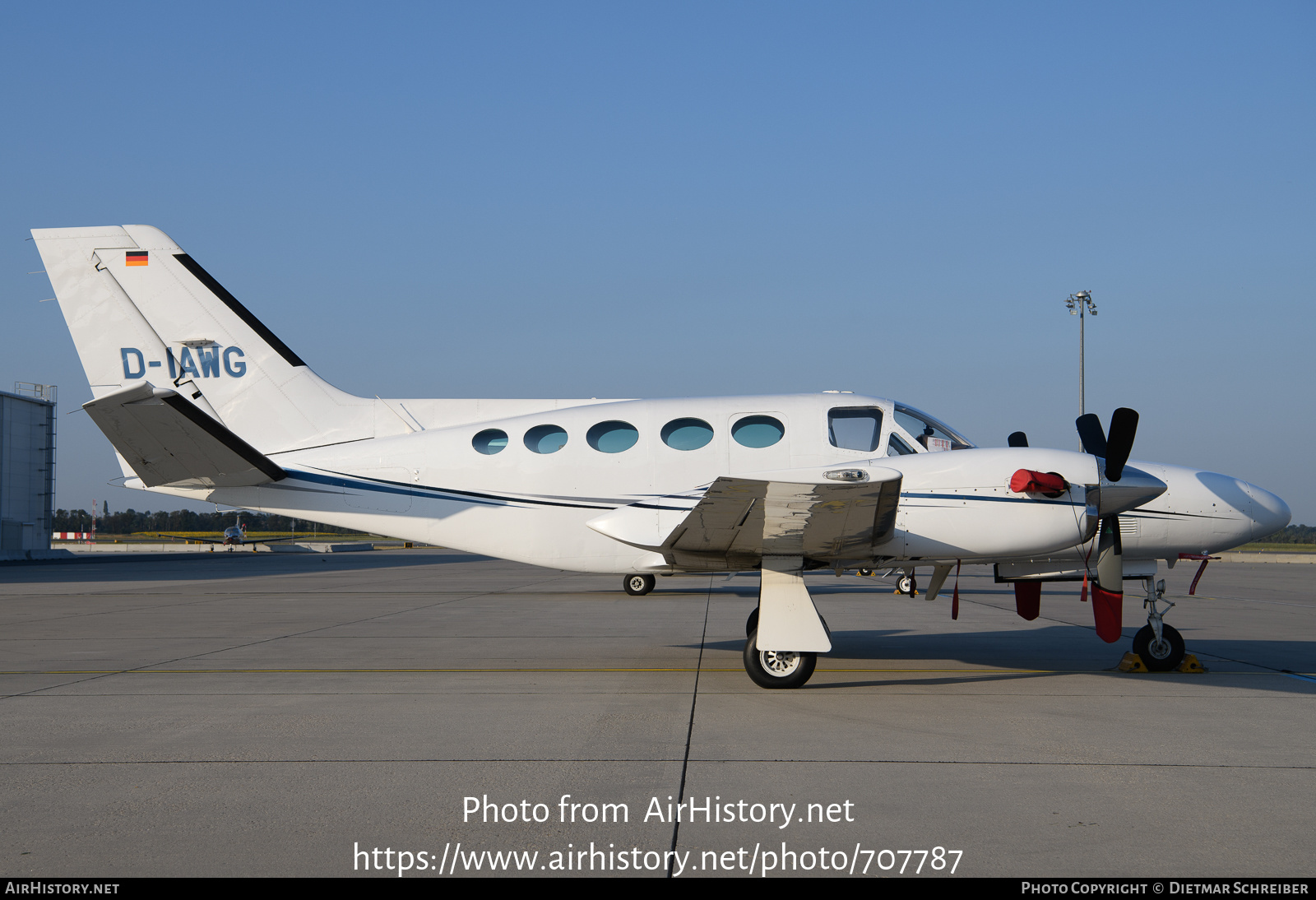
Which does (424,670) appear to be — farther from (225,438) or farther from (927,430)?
(927,430)

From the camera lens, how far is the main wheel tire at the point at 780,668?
26.9 feet

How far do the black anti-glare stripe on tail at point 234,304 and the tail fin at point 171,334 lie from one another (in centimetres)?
1

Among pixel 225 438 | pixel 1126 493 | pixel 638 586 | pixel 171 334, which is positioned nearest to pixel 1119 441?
pixel 1126 493

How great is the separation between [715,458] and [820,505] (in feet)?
9.27

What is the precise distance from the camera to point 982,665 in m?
9.89

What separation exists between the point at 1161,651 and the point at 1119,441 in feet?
8.43

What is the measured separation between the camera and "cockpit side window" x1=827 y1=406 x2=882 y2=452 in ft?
32.5

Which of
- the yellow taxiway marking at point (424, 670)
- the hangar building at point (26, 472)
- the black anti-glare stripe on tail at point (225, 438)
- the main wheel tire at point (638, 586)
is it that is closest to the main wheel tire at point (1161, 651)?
the yellow taxiway marking at point (424, 670)

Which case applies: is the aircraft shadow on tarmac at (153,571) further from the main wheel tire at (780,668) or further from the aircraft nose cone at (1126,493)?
the aircraft nose cone at (1126,493)

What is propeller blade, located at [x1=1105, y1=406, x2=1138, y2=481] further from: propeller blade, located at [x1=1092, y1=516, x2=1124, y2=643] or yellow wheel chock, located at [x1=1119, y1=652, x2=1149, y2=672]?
yellow wheel chock, located at [x1=1119, y1=652, x2=1149, y2=672]

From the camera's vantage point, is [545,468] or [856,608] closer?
[545,468]

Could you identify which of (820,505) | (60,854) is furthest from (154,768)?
(820,505)

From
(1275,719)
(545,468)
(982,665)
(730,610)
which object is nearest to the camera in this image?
(1275,719)

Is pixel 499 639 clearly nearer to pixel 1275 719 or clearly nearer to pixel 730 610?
pixel 730 610
